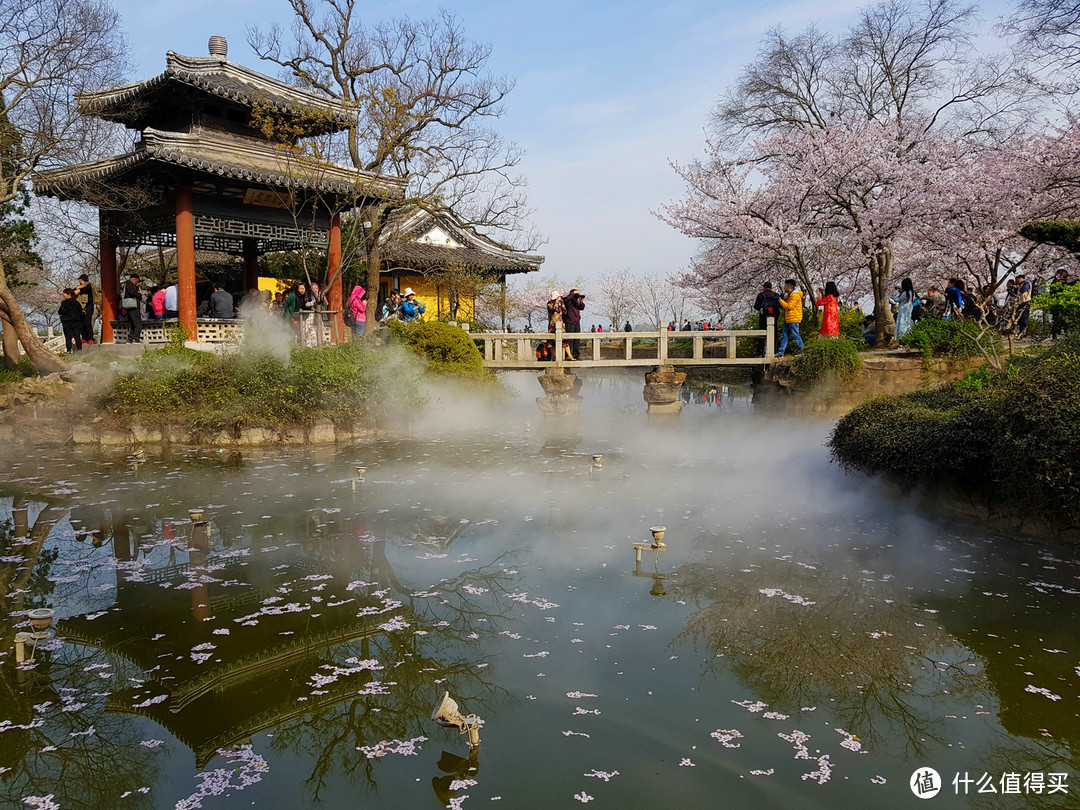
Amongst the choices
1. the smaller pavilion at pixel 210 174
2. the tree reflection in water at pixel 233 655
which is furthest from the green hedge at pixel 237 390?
the tree reflection in water at pixel 233 655

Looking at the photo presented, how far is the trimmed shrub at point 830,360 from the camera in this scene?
696 inches

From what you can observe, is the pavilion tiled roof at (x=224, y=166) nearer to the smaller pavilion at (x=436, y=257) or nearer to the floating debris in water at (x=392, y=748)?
the smaller pavilion at (x=436, y=257)

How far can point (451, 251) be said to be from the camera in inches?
1164

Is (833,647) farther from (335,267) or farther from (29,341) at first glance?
(29,341)

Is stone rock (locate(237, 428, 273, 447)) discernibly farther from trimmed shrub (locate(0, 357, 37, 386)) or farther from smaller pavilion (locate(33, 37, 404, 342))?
trimmed shrub (locate(0, 357, 37, 386))

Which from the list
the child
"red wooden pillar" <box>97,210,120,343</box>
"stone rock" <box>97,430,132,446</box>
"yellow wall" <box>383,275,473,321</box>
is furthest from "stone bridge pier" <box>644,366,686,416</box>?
the child

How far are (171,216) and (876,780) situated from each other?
17.6m

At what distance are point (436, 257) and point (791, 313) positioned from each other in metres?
14.0

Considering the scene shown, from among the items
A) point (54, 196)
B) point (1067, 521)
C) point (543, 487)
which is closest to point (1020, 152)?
point (1067, 521)

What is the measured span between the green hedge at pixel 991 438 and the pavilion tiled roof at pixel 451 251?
19605mm

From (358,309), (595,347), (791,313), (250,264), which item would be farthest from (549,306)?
(250,264)

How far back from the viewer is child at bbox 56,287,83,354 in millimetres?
17828

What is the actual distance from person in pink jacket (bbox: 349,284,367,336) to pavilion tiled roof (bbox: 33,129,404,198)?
2.59 metres

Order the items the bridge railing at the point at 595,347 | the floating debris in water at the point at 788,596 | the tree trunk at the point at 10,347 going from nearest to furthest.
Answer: the floating debris in water at the point at 788,596, the tree trunk at the point at 10,347, the bridge railing at the point at 595,347
